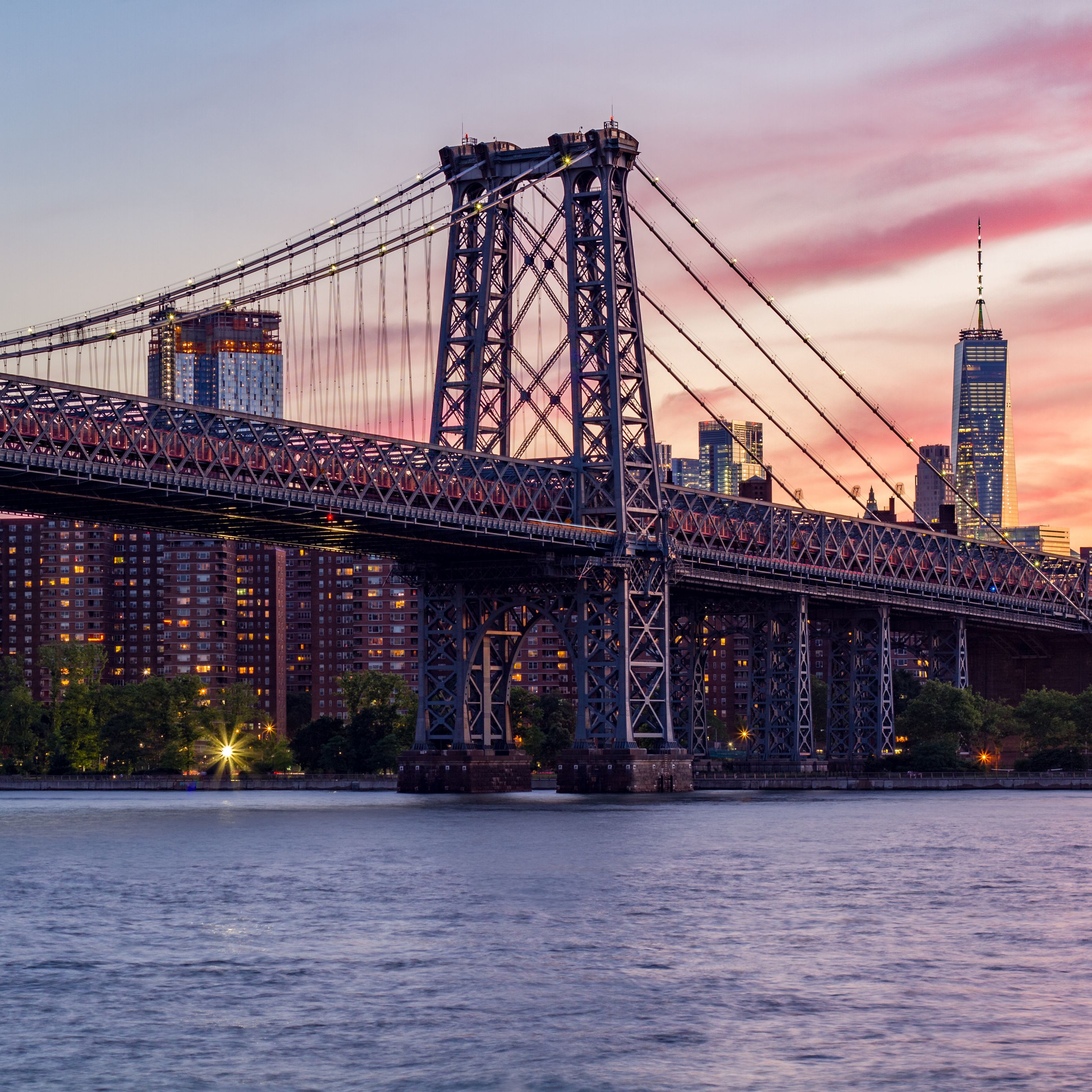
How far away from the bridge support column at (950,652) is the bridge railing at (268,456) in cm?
5527

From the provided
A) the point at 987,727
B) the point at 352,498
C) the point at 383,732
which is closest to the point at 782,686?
the point at 987,727

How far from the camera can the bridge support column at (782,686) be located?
134125 millimetres

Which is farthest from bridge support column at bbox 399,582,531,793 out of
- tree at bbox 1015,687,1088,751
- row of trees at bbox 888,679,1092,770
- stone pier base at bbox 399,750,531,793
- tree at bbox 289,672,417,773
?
tree at bbox 1015,687,1088,751

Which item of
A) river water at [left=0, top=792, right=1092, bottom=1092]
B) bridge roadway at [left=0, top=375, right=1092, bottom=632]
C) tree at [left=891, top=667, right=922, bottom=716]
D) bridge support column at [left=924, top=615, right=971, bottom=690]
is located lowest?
river water at [left=0, top=792, right=1092, bottom=1092]

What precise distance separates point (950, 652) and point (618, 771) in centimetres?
5937

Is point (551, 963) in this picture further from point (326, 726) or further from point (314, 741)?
point (326, 726)

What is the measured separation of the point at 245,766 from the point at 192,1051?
158629 millimetres

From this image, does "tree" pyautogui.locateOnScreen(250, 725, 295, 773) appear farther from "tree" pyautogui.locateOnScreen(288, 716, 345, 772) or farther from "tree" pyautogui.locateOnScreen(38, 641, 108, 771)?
"tree" pyautogui.locateOnScreen(38, 641, 108, 771)

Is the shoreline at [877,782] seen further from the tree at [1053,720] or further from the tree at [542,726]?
the tree at [542,726]

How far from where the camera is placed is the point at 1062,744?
151m

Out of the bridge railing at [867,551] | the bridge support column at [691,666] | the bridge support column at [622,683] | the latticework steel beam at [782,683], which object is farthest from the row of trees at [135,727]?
the bridge support column at [622,683]

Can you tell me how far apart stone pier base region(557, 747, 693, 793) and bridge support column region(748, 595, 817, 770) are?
78.5 feet

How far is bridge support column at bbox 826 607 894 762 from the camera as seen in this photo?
5595 inches

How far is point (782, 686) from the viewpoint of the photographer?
140625 millimetres
